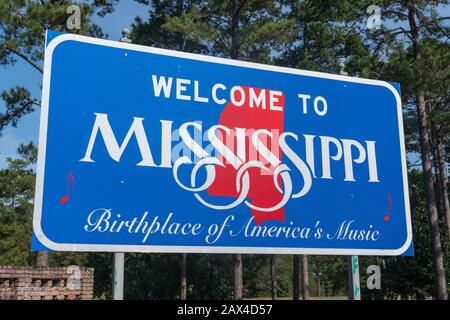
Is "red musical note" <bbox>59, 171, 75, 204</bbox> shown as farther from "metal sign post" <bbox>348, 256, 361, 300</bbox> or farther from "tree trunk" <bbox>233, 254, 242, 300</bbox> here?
"tree trunk" <bbox>233, 254, 242, 300</bbox>

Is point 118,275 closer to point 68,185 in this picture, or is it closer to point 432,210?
point 68,185

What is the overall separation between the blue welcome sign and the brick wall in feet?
21.5

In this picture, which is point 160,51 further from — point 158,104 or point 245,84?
point 245,84

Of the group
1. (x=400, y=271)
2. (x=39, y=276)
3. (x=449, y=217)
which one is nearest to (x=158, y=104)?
(x=39, y=276)

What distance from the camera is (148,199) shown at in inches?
138

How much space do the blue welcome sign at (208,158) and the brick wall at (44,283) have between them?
654cm

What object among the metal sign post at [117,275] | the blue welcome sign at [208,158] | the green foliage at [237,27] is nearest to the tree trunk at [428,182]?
the green foliage at [237,27]

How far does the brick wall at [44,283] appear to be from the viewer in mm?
9633

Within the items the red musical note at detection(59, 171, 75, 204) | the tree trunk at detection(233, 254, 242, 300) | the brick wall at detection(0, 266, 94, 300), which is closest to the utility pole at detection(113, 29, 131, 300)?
the red musical note at detection(59, 171, 75, 204)

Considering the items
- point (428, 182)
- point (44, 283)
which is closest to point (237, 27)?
point (428, 182)

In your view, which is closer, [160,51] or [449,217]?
[160,51]

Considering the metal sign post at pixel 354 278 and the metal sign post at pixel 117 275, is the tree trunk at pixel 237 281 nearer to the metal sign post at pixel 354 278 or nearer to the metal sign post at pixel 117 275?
the metal sign post at pixel 354 278

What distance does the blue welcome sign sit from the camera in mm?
3346

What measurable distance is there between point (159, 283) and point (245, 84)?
3978 cm
